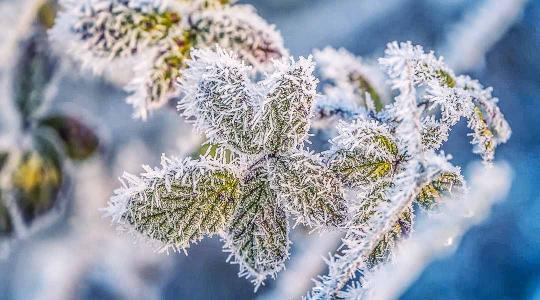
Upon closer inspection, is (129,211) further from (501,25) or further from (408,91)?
(501,25)

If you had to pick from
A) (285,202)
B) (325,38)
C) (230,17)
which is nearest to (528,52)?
(325,38)

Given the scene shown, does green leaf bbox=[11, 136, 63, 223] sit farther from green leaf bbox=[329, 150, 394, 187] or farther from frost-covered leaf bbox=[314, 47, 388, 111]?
green leaf bbox=[329, 150, 394, 187]

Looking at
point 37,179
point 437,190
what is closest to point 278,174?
point 437,190

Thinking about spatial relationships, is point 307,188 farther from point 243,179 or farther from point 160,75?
point 160,75

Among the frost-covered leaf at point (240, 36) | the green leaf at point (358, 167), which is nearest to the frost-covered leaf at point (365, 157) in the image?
the green leaf at point (358, 167)

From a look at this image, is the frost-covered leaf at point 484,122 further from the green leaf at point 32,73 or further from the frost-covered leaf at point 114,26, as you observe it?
the green leaf at point 32,73

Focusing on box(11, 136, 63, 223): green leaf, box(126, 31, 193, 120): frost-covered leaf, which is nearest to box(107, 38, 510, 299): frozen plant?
box(126, 31, 193, 120): frost-covered leaf
